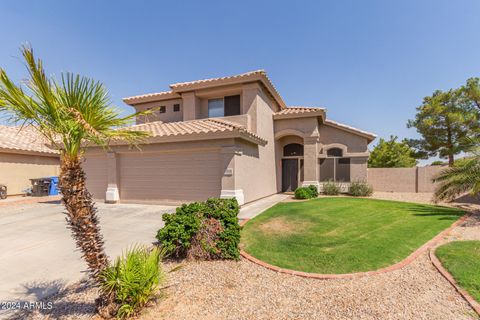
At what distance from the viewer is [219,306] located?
3818mm

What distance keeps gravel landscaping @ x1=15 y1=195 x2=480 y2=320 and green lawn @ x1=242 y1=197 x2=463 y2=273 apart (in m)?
0.58

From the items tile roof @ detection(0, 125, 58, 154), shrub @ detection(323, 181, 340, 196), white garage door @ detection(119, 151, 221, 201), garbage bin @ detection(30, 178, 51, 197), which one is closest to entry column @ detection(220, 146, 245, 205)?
white garage door @ detection(119, 151, 221, 201)

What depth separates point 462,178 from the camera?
10148 mm

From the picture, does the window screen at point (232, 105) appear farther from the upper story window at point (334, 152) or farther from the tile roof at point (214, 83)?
the upper story window at point (334, 152)

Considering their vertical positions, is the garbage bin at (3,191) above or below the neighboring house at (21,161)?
below

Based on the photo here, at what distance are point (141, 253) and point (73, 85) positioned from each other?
2832 millimetres

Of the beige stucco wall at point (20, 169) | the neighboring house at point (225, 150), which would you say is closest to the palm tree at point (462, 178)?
the neighboring house at point (225, 150)

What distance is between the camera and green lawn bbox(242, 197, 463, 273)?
5422 millimetres

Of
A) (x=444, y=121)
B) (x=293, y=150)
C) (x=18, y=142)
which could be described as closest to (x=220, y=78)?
(x=293, y=150)

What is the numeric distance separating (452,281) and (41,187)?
22750 millimetres

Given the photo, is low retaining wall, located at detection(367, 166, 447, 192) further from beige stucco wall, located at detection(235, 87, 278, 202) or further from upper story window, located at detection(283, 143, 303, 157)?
beige stucco wall, located at detection(235, 87, 278, 202)

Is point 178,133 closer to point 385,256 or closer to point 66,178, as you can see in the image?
point 66,178

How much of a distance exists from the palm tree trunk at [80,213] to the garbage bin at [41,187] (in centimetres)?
1832

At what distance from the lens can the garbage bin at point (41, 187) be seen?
17016mm
